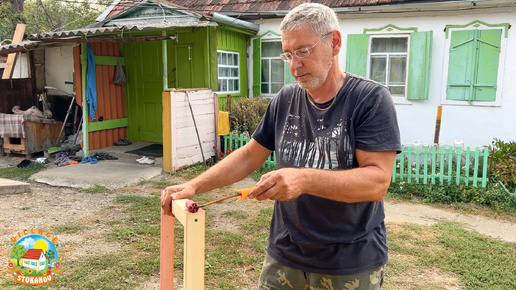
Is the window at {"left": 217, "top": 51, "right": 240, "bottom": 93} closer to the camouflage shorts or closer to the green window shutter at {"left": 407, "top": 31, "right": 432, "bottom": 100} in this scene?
the green window shutter at {"left": 407, "top": 31, "right": 432, "bottom": 100}

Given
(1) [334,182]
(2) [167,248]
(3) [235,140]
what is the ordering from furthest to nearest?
(3) [235,140] < (2) [167,248] < (1) [334,182]

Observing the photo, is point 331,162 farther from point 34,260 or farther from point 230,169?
point 34,260

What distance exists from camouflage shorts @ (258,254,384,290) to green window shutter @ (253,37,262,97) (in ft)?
28.1

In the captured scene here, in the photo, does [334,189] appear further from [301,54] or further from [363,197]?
[301,54]

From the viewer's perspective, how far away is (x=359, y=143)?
1680mm

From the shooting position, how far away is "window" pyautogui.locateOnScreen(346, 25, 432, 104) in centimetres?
842

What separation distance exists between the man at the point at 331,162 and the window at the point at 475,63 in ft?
24.4

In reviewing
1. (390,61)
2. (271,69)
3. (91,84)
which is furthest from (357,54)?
(91,84)

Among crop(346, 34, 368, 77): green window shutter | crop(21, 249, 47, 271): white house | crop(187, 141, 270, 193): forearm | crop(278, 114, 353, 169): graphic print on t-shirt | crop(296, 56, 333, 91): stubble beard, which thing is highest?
crop(346, 34, 368, 77): green window shutter

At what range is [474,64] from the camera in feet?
26.6

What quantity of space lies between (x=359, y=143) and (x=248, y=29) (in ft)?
28.4

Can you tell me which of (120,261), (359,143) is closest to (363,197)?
(359,143)

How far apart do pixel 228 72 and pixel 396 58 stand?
374 centimetres

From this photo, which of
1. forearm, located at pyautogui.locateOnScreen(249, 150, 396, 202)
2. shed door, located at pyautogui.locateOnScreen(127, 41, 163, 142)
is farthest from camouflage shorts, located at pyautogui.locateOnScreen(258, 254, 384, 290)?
shed door, located at pyautogui.locateOnScreen(127, 41, 163, 142)
